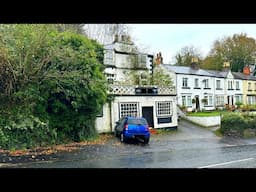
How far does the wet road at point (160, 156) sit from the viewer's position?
8.84 metres

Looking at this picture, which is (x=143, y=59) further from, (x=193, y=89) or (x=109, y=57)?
(x=193, y=89)

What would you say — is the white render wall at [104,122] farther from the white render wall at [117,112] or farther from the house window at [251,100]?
the house window at [251,100]

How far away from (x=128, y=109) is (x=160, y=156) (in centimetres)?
827

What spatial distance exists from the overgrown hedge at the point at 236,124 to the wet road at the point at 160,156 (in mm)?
1049

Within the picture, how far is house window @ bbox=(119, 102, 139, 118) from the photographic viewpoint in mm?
18908

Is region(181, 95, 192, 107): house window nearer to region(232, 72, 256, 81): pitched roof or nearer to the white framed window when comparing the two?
the white framed window

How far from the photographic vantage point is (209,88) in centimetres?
3431

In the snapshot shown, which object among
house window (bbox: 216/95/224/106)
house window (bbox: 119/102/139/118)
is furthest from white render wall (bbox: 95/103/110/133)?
house window (bbox: 216/95/224/106)

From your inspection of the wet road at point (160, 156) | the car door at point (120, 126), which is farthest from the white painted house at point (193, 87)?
the car door at point (120, 126)

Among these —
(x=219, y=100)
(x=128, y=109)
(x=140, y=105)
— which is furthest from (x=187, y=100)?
(x=128, y=109)

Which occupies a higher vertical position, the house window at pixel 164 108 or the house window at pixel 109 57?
the house window at pixel 109 57
